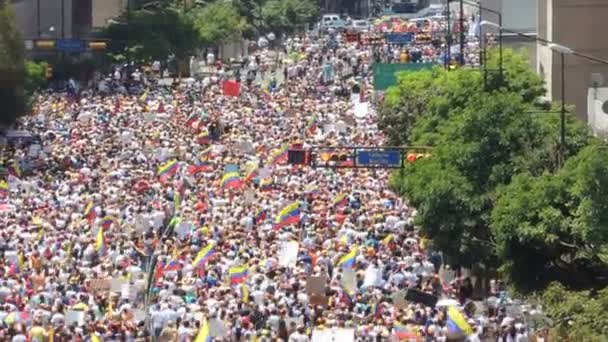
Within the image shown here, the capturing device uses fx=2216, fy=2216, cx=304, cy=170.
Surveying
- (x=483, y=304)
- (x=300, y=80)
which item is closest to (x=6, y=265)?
(x=483, y=304)

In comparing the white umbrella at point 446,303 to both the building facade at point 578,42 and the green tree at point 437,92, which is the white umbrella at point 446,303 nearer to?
the green tree at point 437,92

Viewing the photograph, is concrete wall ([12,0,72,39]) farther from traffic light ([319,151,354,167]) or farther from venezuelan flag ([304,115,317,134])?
traffic light ([319,151,354,167])

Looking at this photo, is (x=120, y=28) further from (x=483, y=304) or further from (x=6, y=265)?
(x=483, y=304)

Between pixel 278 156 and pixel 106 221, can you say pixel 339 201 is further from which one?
pixel 278 156

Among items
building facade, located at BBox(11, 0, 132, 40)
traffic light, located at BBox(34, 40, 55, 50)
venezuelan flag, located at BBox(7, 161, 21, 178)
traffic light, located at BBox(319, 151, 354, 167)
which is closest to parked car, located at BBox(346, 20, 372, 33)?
building facade, located at BBox(11, 0, 132, 40)

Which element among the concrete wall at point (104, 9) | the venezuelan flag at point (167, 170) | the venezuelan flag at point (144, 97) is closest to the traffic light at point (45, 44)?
the venezuelan flag at point (144, 97)

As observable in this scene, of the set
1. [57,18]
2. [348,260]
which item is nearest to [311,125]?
Result: [348,260]
